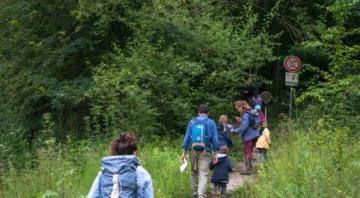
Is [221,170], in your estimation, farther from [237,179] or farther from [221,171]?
[237,179]

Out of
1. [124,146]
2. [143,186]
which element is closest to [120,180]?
[143,186]

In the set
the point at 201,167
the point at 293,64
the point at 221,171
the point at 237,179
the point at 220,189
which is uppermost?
the point at 293,64

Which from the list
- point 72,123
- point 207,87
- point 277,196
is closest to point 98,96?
point 72,123

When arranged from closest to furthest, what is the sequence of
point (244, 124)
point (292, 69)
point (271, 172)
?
1. point (271, 172)
2. point (244, 124)
3. point (292, 69)

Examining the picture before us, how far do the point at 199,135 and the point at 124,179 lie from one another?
4.96 meters

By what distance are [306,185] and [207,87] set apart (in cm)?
1051

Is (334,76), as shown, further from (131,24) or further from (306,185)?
(306,185)

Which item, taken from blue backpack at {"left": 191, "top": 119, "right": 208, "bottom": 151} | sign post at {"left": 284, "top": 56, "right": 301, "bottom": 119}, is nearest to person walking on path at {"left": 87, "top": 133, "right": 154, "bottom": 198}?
blue backpack at {"left": 191, "top": 119, "right": 208, "bottom": 151}

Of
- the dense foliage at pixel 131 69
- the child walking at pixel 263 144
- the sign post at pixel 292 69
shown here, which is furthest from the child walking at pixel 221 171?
the sign post at pixel 292 69

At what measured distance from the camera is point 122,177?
18.8ft

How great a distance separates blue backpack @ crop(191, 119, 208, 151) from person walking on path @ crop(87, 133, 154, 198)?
15.7ft

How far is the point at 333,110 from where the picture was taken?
13312 millimetres

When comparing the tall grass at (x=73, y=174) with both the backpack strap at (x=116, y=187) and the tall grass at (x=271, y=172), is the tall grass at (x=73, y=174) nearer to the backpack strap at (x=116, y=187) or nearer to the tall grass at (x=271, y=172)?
the tall grass at (x=271, y=172)

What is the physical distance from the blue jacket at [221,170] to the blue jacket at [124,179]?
520cm
